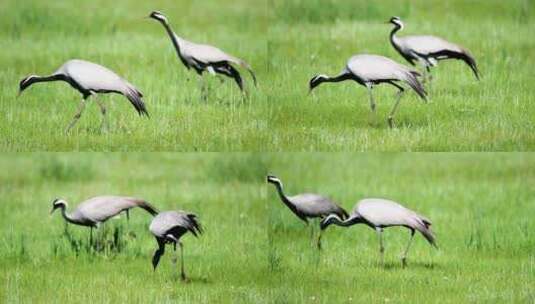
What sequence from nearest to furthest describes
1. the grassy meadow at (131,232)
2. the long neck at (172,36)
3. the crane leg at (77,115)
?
the grassy meadow at (131,232)
the crane leg at (77,115)
the long neck at (172,36)

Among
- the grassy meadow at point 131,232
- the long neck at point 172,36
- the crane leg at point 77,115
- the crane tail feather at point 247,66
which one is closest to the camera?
the grassy meadow at point 131,232

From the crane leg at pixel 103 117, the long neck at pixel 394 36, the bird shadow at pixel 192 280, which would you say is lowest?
the bird shadow at pixel 192 280

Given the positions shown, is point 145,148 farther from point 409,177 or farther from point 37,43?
point 409,177

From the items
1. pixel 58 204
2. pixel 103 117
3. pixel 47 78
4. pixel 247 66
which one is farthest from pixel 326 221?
pixel 47 78

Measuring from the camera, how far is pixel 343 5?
23.5 ft

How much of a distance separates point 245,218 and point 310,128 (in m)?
0.65

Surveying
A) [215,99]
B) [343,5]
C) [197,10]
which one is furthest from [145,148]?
[343,5]

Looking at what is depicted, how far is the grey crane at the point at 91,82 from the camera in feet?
22.9

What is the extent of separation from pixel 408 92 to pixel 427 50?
0.93ft

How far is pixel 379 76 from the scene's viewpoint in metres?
7.01

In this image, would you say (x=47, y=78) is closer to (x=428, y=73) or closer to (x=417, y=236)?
(x=428, y=73)

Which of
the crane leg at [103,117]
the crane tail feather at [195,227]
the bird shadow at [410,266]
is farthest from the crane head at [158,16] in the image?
the bird shadow at [410,266]

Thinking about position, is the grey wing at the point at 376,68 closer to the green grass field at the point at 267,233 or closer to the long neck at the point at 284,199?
the green grass field at the point at 267,233

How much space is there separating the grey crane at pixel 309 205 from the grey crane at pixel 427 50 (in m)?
0.93
